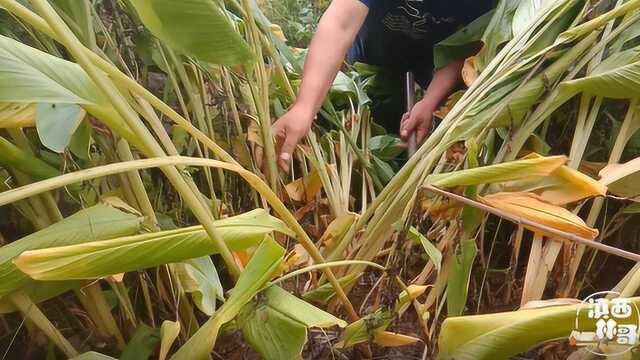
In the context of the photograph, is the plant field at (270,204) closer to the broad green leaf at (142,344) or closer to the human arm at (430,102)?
the broad green leaf at (142,344)

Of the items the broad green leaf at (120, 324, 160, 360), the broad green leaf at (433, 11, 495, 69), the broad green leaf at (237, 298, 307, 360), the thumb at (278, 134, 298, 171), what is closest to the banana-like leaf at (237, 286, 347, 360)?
the broad green leaf at (237, 298, 307, 360)

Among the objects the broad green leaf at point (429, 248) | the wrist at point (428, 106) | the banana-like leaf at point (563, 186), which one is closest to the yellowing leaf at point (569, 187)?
the banana-like leaf at point (563, 186)

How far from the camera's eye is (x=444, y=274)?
51 cm

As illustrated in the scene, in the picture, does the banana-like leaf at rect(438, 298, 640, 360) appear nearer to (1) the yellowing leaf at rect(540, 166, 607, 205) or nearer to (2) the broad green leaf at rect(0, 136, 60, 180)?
(1) the yellowing leaf at rect(540, 166, 607, 205)

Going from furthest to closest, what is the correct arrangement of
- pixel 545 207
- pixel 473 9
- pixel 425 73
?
pixel 425 73, pixel 473 9, pixel 545 207

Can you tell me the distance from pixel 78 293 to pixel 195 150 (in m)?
0.22

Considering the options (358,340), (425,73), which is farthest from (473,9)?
(358,340)

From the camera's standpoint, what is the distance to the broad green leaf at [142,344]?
421 millimetres

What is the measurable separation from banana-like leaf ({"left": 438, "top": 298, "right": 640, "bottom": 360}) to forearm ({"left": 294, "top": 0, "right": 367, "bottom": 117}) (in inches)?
15.6

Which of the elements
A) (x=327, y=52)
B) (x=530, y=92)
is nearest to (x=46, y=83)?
(x=530, y=92)

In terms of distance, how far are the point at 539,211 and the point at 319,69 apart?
0.41 meters

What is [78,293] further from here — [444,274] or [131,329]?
[444,274]

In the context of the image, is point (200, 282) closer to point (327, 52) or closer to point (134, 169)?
point (134, 169)

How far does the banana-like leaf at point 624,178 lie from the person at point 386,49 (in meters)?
0.35
